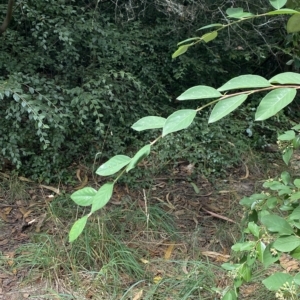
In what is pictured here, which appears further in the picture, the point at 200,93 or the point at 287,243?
the point at 287,243

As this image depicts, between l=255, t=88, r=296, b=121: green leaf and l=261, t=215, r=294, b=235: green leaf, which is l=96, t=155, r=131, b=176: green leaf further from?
l=261, t=215, r=294, b=235: green leaf

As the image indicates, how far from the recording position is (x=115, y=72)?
3.67 meters

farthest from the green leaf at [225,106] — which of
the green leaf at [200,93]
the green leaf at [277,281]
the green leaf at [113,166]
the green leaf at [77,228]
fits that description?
the green leaf at [277,281]

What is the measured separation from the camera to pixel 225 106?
79cm

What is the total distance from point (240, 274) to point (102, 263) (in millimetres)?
1493

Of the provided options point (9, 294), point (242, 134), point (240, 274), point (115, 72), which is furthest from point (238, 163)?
point (240, 274)

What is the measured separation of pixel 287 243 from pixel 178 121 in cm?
49

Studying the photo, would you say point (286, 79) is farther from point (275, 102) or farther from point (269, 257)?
point (269, 257)

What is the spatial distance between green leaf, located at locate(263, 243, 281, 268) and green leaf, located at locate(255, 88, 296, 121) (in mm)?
570

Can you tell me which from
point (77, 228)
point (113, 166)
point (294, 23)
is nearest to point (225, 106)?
point (113, 166)

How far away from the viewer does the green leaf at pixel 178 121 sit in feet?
2.53

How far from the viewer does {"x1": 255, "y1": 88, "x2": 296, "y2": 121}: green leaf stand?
0.77 metres

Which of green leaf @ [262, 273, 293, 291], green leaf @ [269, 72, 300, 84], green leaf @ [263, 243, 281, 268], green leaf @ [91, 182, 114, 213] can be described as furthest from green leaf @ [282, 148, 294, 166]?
green leaf @ [91, 182, 114, 213]

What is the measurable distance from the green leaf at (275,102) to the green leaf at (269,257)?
0.57 m
